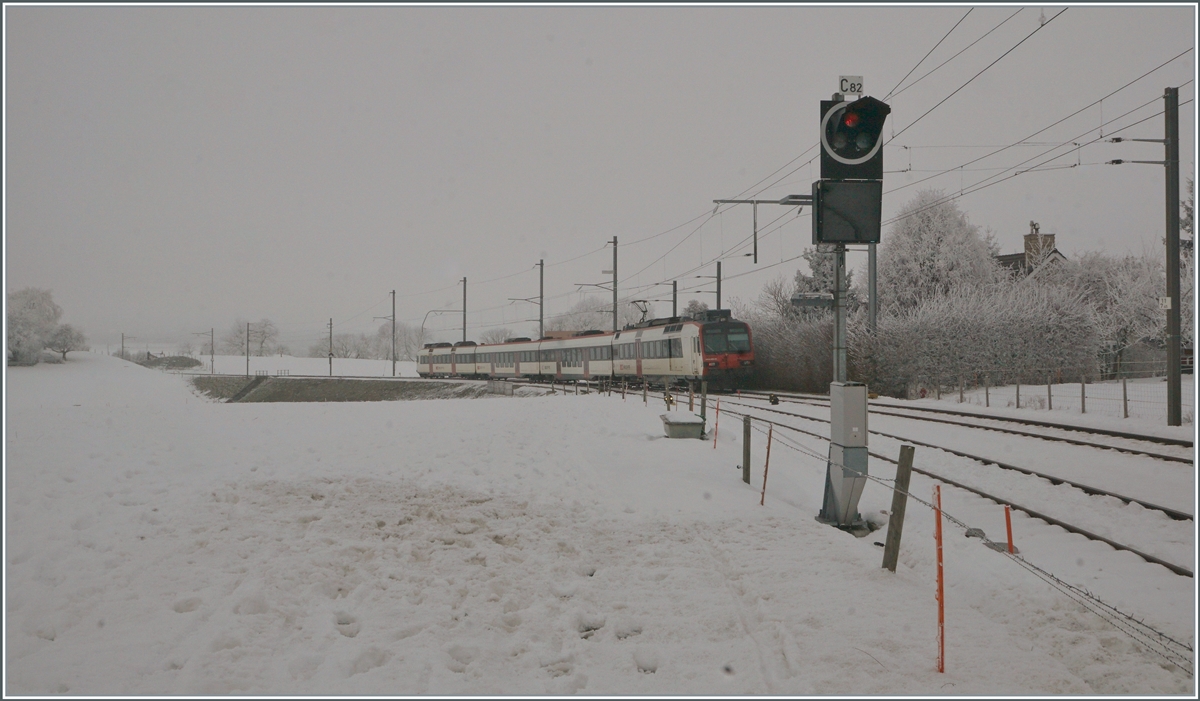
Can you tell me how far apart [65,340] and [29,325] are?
4.18 m

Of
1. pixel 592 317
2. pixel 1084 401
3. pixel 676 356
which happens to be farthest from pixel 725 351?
pixel 592 317

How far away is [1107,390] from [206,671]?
2974 cm

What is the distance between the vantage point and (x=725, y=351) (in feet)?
90.7

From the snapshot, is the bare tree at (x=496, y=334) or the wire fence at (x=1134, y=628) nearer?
the wire fence at (x=1134, y=628)

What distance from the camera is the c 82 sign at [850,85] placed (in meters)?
6.96

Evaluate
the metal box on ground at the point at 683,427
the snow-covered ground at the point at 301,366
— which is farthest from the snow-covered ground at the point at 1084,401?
the snow-covered ground at the point at 301,366

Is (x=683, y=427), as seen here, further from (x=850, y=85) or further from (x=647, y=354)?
(x=647, y=354)

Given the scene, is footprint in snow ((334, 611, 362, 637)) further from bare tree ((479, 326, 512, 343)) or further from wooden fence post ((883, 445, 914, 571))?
bare tree ((479, 326, 512, 343))

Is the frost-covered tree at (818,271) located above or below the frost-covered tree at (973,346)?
above

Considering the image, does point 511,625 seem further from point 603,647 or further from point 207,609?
point 207,609

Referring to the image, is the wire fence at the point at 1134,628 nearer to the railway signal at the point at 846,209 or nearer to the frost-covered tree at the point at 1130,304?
the railway signal at the point at 846,209

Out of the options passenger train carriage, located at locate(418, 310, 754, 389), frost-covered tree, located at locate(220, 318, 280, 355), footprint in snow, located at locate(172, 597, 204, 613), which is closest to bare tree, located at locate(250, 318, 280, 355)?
frost-covered tree, located at locate(220, 318, 280, 355)

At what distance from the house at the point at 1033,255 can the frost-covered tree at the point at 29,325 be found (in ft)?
172

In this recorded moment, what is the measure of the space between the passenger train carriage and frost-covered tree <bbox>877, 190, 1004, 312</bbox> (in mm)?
17638
